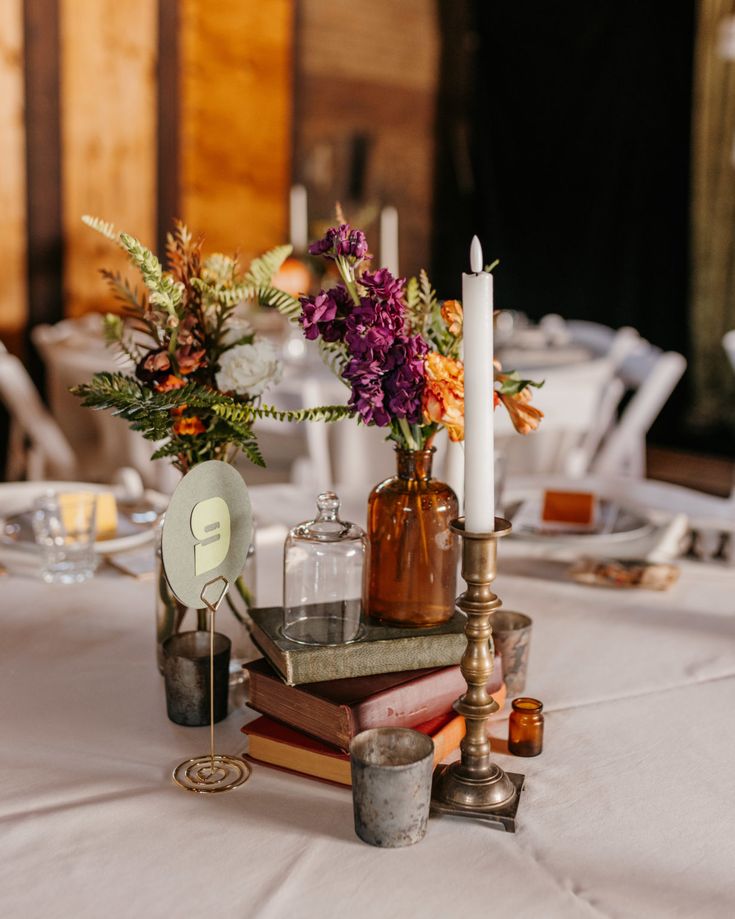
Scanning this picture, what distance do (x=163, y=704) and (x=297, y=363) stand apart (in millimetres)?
2191

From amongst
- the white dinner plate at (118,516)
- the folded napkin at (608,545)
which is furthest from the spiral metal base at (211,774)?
the folded napkin at (608,545)

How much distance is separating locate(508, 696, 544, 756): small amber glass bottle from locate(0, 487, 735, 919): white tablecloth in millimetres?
12

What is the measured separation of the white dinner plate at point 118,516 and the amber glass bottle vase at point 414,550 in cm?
55

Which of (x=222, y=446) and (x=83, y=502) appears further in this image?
(x=83, y=502)

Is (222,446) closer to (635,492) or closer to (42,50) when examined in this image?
(635,492)

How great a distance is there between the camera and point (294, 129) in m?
5.53

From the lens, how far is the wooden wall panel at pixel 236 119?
5.10m

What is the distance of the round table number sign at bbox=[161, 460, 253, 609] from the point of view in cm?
88

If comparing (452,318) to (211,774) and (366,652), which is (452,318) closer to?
(366,652)

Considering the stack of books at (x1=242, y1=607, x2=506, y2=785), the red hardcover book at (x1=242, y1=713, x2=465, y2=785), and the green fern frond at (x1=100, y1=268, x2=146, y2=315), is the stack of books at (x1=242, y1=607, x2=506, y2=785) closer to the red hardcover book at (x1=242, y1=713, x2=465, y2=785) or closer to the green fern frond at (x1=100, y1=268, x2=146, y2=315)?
the red hardcover book at (x1=242, y1=713, x2=465, y2=785)

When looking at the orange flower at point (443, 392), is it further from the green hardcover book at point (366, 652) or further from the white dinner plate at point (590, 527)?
the white dinner plate at point (590, 527)

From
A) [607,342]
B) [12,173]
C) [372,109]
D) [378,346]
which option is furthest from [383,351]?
[372,109]

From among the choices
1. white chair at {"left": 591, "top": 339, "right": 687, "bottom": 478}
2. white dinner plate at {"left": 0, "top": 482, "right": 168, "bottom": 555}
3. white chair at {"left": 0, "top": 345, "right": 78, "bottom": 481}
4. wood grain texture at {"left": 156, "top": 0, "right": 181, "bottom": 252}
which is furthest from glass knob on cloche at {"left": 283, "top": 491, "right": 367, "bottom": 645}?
wood grain texture at {"left": 156, "top": 0, "right": 181, "bottom": 252}

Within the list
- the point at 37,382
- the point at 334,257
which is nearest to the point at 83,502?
the point at 334,257
